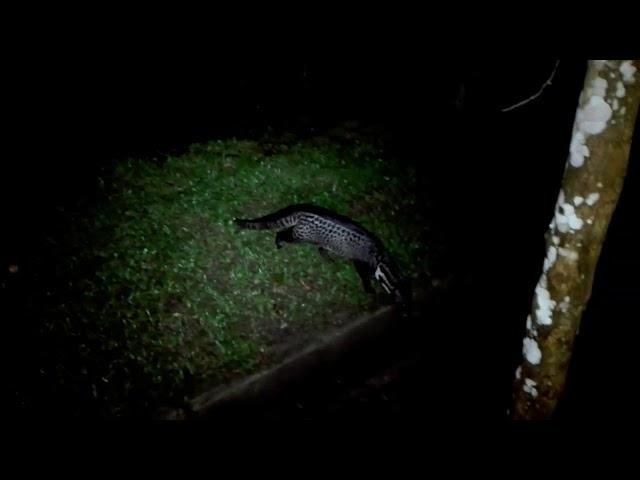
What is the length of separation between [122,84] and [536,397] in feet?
36.6

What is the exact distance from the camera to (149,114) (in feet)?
35.9

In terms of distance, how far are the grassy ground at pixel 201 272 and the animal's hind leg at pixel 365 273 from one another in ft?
0.52

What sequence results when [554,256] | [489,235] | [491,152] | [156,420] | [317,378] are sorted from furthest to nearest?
[491,152], [489,235], [317,378], [156,420], [554,256]

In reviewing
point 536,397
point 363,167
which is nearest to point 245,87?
point 363,167

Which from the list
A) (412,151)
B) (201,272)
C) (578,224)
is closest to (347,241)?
(201,272)

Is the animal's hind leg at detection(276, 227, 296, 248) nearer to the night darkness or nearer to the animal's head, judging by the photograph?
the animal's head

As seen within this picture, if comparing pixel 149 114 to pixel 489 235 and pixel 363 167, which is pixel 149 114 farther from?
pixel 489 235

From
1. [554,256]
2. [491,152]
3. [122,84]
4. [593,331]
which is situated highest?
[122,84]

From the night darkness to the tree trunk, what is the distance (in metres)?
1.67

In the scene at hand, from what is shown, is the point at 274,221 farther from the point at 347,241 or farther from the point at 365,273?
the point at 365,273

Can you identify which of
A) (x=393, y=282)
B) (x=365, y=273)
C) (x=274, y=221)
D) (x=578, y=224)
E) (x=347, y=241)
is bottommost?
(x=393, y=282)

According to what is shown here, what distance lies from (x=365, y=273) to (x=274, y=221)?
163 centimetres

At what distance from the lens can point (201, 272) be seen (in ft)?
22.1

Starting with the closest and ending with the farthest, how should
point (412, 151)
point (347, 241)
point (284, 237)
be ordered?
point (347, 241) → point (284, 237) → point (412, 151)
